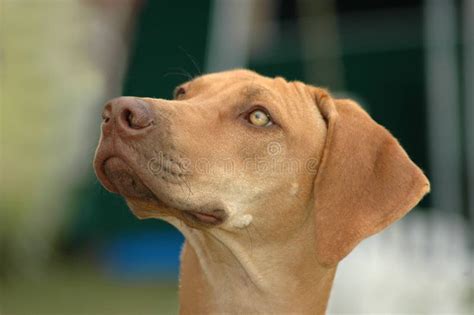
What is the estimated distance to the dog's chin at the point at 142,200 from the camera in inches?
151

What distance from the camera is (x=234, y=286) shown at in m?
4.38

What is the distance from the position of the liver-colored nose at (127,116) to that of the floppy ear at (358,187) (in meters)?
0.96

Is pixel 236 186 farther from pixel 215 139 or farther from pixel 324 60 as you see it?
pixel 324 60

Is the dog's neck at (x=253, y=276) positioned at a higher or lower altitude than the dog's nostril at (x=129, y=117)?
lower

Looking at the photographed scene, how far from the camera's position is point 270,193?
4.27 metres

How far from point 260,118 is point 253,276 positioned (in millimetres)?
743

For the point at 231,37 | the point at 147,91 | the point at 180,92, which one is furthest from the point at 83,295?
the point at 180,92

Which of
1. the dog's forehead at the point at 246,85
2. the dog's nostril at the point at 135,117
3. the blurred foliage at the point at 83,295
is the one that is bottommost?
the blurred foliage at the point at 83,295

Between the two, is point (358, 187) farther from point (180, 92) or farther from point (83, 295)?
point (83, 295)

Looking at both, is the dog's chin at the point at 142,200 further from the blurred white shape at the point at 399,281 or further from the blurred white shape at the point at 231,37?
the blurred white shape at the point at 231,37

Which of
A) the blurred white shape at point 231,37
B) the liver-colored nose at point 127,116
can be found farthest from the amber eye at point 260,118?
the blurred white shape at point 231,37

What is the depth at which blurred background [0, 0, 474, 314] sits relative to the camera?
10.9 m

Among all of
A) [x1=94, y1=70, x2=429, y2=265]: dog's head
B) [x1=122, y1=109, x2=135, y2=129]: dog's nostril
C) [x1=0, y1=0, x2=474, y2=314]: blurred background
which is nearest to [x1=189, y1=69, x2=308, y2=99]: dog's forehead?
[x1=94, y1=70, x2=429, y2=265]: dog's head

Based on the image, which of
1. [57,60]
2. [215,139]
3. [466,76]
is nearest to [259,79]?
[215,139]
